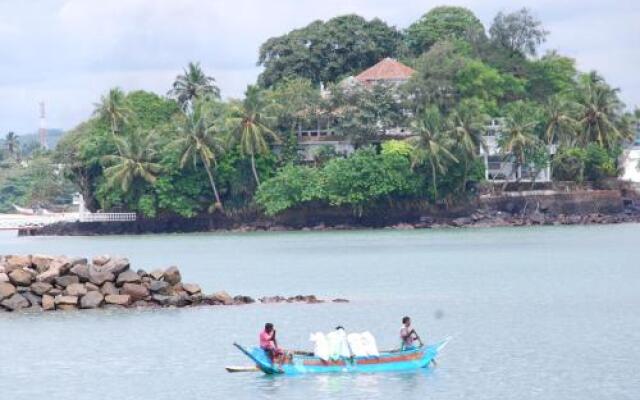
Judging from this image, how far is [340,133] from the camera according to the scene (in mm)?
108625

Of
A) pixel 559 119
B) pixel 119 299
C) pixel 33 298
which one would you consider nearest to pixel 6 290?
pixel 33 298

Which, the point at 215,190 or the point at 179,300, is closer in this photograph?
the point at 179,300

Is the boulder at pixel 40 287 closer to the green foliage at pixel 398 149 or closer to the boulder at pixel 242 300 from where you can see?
the boulder at pixel 242 300

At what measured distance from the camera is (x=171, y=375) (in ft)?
127

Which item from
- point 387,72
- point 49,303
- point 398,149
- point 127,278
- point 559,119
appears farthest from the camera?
point 387,72

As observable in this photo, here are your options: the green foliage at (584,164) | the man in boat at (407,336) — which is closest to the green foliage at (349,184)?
the green foliage at (584,164)

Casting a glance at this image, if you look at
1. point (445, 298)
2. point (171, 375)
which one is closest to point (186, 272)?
point (445, 298)

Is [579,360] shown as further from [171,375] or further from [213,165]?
[213,165]

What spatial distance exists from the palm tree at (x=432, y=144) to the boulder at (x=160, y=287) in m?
51.1

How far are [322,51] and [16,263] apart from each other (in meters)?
73.4

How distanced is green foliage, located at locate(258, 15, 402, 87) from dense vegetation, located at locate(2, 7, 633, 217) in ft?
9.20

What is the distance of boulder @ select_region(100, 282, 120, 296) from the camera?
5131cm

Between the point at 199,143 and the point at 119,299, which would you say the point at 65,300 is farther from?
the point at 199,143

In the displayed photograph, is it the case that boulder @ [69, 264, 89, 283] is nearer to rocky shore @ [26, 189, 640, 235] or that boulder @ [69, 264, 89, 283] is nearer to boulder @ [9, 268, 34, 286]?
boulder @ [9, 268, 34, 286]
